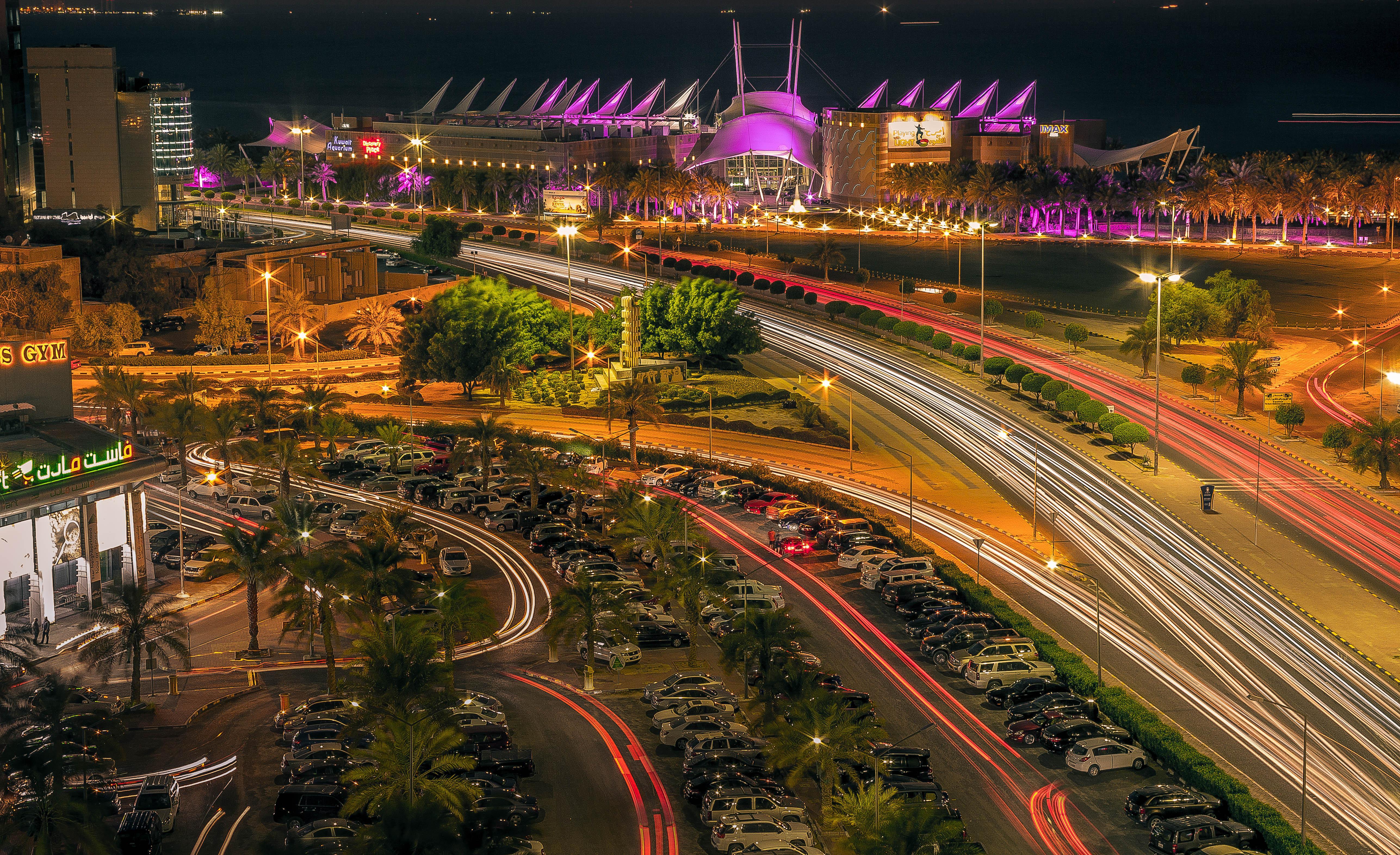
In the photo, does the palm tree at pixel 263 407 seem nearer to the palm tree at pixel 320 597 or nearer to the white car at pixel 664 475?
the white car at pixel 664 475

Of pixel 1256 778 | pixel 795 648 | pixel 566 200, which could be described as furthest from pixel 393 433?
pixel 566 200

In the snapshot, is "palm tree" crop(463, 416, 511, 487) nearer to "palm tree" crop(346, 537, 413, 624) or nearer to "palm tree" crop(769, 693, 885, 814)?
"palm tree" crop(346, 537, 413, 624)

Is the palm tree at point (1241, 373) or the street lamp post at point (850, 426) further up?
the palm tree at point (1241, 373)

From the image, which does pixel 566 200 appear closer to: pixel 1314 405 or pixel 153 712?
pixel 1314 405

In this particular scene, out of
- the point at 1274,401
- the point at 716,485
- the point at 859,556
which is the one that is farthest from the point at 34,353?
the point at 1274,401

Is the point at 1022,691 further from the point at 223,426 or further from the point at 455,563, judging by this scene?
the point at 223,426

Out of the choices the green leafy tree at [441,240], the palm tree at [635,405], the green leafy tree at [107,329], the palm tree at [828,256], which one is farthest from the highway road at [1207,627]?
the green leafy tree at [441,240]
